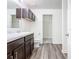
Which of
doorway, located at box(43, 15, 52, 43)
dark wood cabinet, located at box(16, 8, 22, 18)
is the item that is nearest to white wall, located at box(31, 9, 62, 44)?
doorway, located at box(43, 15, 52, 43)

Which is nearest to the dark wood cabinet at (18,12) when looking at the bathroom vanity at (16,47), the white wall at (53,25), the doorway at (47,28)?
the bathroom vanity at (16,47)

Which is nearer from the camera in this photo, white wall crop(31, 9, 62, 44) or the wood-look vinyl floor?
the wood-look vinyl floor

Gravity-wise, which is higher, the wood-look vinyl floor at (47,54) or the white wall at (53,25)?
the white wall at (53,25)

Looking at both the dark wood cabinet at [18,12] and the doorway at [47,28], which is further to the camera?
the doorway at [47,28]

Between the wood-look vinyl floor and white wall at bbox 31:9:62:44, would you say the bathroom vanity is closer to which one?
the wood-look vinyl floor

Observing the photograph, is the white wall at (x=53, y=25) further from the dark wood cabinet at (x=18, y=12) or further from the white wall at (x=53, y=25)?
the dark wood cabinet at (x=18, y=12)

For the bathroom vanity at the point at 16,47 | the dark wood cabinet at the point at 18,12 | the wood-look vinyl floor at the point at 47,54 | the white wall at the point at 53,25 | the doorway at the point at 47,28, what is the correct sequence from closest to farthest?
1. the bathroom vanity at the point at 16,47
2. the wood-look vinyl floor at the point at 47,54
3. the dark wood cabinet at the point at 18,12
4. the white wall at the point at 53,25
5. the doorway at the point at 47,28
